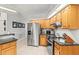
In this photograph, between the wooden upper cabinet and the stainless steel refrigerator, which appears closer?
the wooden upper cabinet

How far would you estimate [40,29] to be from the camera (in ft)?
33.2

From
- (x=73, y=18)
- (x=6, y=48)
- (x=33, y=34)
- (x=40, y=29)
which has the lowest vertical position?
(x=6, y=48)

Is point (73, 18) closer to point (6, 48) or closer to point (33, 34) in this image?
point (6, 48)

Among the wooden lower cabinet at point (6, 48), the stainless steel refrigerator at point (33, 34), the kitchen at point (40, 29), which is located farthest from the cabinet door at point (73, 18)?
the stainless steel refrigerator at point (33, 34)

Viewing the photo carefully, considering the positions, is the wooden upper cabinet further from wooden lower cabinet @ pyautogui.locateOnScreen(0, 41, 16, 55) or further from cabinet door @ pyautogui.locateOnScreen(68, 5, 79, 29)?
wooden lower cabinet @ pyautogui.locateOnScreen(0, 41, 16, 55)

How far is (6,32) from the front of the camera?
630 centimetres

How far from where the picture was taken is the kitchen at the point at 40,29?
4312 millimetres

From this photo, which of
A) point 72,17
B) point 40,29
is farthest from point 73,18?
point 40,29

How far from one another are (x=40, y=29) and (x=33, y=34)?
0.70 m

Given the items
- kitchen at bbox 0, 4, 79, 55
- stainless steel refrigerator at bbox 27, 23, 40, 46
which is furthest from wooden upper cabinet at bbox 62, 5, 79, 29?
stainless steel refrigerator at bbox 27, 23, 40, 46

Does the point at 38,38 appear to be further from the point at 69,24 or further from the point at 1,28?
the point at 69,24

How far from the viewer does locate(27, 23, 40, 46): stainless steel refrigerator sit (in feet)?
31.4
